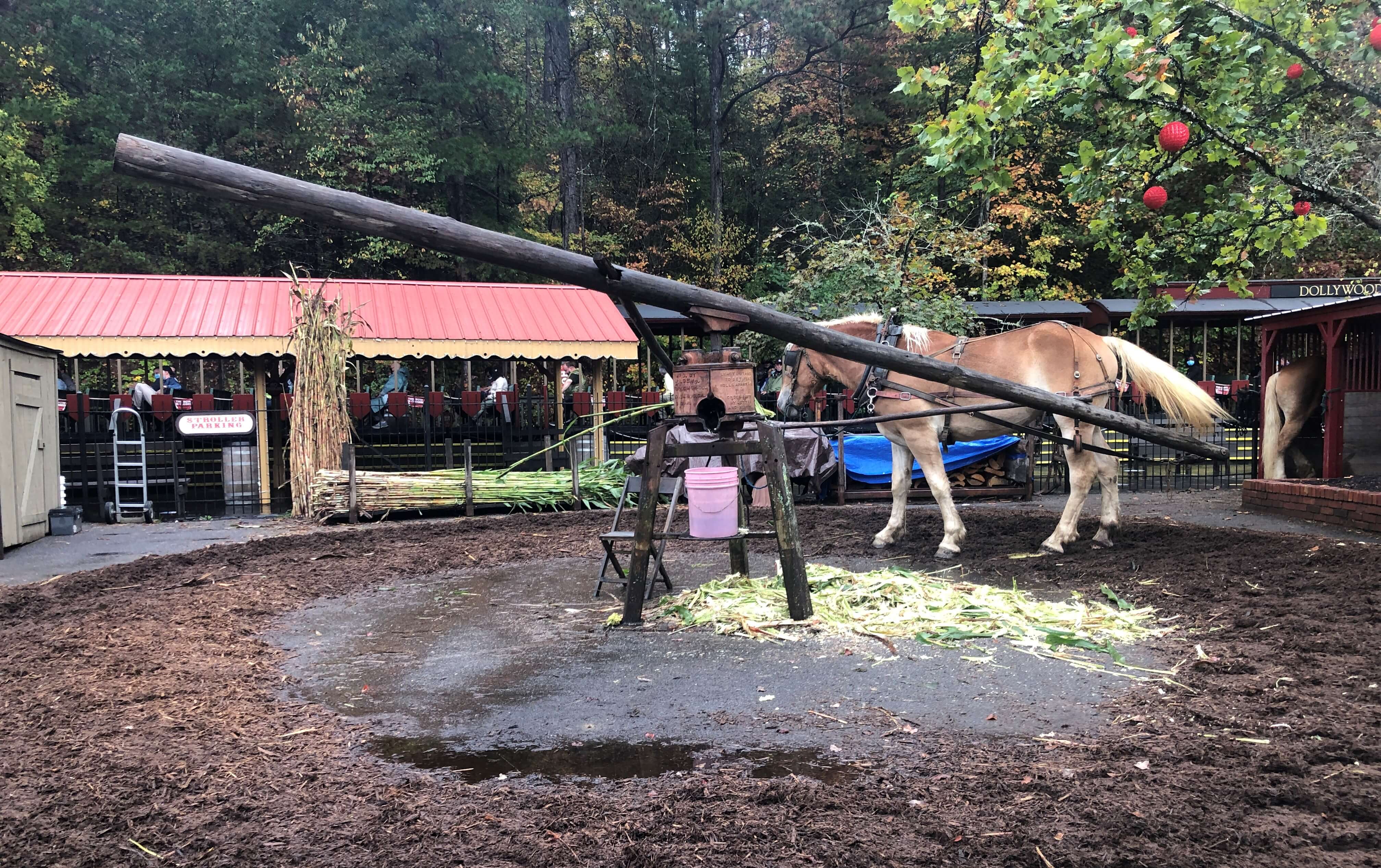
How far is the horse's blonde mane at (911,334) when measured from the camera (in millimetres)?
8805

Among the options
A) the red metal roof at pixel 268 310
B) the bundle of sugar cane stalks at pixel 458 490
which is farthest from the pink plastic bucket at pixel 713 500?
the red metal roof at pixel 268 310

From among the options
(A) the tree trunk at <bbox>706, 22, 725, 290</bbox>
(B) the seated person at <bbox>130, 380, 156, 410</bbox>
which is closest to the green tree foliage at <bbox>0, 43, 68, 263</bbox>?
(B) the seated person at <bbox>130, 380, 156, 410</bbox>

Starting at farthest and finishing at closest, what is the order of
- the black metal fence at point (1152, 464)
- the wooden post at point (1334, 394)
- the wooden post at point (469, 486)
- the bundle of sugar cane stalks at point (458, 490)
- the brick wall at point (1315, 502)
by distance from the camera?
the black metal fence at point (1152, 464) → the wooden post at point (469, 486) → the bundle of sugar cane stalks at point (458, 490) → the wooden post at point (1334, 394) → the brick wall at point (1315, 502)

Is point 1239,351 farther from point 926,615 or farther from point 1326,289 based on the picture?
point 926,615

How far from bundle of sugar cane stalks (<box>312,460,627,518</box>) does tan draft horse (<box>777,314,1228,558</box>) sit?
549 centimetres

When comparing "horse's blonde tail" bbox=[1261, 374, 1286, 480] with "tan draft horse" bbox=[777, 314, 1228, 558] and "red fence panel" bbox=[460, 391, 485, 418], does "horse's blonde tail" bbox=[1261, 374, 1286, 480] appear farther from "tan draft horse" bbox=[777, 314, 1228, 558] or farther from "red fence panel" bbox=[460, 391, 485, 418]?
"red fence panel" bbox=[460, 391, 485, 418]

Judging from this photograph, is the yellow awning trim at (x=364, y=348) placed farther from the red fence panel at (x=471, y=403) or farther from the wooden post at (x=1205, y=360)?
the wooden post at (x=1205, y=360)

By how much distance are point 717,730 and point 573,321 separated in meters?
14.0

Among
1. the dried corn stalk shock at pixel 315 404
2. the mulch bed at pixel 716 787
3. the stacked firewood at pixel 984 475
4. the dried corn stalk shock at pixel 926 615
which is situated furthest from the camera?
the stacked firewood at pixel 984 475

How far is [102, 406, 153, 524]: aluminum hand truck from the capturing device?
12758 millimetres

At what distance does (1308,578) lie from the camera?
6.65 metres

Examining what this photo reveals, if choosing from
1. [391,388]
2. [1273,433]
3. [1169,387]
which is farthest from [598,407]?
[1273,433]

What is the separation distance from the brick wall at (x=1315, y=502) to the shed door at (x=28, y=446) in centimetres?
1449

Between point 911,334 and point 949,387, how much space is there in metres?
0.68
